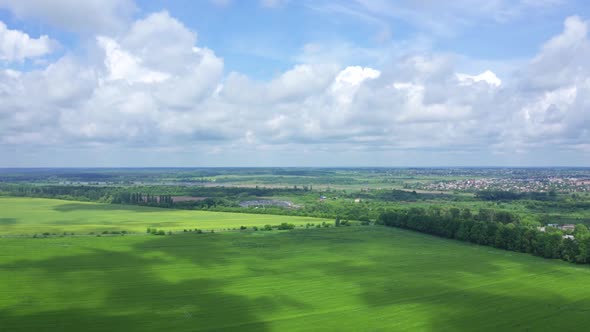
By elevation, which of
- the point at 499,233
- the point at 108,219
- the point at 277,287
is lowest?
the point at 277,287

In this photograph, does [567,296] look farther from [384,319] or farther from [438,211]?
[438,211]

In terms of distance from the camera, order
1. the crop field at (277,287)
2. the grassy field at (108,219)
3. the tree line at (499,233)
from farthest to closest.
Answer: the grassy field at (108,219) < the tree line at (499,233) < the crop field at (277,287)

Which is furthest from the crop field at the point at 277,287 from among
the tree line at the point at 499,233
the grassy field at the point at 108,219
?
the grassy field at the point at 108,219

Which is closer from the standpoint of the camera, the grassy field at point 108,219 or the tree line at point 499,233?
the tree line at point 499,233

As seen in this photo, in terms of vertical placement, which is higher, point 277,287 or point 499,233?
point 499,233

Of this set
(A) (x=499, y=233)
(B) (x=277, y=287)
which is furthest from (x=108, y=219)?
(A) (x=499, y=233)

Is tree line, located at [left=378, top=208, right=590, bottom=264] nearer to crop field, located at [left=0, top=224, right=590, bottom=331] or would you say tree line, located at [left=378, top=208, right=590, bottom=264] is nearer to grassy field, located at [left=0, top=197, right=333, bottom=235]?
crop field, located at [left=0, top=224, right=590, bottom=331]

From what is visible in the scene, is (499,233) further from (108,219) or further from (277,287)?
(108,219)

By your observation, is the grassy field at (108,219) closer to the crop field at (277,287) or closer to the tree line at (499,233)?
the crop field at (277,287)
